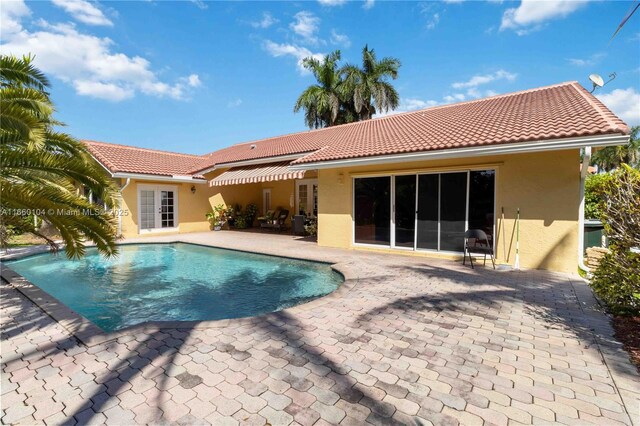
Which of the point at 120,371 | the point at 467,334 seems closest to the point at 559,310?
the point at 467,334

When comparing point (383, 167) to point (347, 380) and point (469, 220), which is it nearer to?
point (469, 220)

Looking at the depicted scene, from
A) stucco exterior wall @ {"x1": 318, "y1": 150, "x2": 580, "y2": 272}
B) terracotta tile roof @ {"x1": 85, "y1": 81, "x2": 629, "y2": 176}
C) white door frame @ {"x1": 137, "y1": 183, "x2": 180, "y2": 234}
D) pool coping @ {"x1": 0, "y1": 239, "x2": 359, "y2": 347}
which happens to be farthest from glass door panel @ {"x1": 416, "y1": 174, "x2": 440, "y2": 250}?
white door frame @ {"x1": 137, "y1": 183, "x2": 180, "y2": 234}

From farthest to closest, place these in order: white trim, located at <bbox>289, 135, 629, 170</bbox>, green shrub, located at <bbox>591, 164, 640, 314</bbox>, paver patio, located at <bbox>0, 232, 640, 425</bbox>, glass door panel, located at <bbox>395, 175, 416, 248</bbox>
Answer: glass door panel, located at <bbox>395, 175, 416, 248</bbox>, white trim, located at <bbox>289, 135, 629, 170</bbox>, green shrub, located at <bbox>591, 164, 640, 314</bbox>, paver patio, located at <bbox>0, 232, 640, 425</bbox>

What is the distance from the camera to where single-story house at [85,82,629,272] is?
15312 mm

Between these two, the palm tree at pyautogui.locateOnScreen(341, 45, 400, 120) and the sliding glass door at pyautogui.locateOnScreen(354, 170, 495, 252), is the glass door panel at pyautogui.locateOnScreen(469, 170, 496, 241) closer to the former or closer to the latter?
the sliding glass door at pyautogui.locateOnScreen(354, 170, 495, 252)

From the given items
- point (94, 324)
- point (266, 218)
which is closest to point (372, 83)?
point (266, 218)

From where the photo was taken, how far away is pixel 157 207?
3272cm

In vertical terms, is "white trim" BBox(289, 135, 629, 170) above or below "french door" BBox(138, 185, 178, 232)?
above

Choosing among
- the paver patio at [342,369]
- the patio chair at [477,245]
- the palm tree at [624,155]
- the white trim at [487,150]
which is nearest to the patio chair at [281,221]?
the white trim at [487,150]

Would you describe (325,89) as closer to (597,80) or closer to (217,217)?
(217,217)

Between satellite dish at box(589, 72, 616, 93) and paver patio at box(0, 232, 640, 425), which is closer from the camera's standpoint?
paver patio at box(0, 232, 640, 425)

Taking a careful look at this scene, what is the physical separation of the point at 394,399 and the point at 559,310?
810 centimetres

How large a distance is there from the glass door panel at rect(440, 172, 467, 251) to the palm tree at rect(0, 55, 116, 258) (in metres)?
16.7

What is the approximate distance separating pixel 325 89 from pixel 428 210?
47.4 meters
